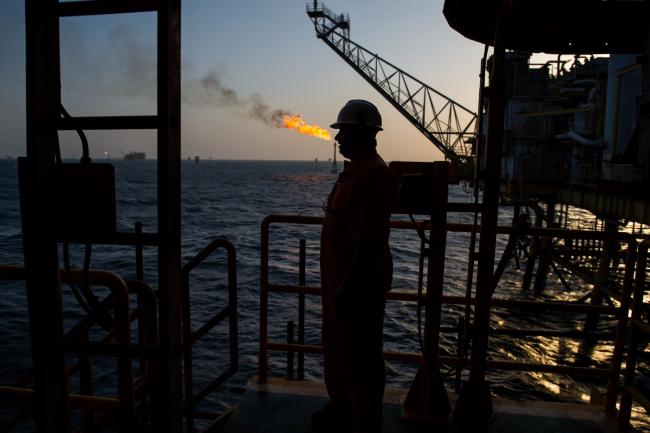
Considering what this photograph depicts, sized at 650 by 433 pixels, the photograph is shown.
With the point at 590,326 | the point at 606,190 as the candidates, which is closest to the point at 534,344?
the point at 590,326

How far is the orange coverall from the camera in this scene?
10.2ft

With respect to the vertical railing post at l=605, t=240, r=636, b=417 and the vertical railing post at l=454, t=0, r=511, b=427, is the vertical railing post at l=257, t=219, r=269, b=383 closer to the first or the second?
the vertical railing post at l=454, t=0, r=511, b=427

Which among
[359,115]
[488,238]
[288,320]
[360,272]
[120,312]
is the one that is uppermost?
[359,115]

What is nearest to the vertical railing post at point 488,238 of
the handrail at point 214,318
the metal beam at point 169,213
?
the handrail at point 214,318

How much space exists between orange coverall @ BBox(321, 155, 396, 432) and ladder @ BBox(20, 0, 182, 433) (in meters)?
1.09

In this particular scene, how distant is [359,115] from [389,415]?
2302mm

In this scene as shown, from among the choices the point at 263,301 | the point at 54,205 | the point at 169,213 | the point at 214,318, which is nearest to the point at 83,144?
the point at 54,205

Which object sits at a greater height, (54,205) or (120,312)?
(54,205)

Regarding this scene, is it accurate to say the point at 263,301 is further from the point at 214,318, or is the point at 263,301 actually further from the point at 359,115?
the point at 359,115

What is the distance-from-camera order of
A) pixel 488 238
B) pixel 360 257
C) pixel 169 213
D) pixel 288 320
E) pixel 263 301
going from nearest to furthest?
pixel 169 213 < pixel 360 257 < pixel 488 238 < pixel 263 301 < pixel 288 320

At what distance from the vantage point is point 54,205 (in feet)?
8.27

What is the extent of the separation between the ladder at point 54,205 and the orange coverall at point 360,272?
1.09 metres

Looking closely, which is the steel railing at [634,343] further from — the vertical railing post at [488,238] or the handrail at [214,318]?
the handrail at [214,318]

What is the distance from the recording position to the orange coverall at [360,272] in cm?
311
